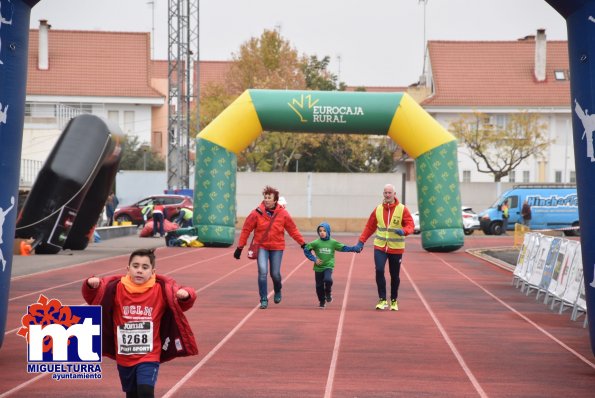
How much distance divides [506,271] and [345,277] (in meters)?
4.66

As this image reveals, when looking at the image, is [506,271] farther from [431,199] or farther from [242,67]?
[242,67]

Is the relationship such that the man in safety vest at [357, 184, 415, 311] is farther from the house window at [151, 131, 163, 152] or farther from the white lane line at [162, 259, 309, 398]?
the house window at [151, 131, 163, 152]

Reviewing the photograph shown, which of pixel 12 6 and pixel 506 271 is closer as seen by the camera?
pixel 12 6

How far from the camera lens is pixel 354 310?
16609 millimetres

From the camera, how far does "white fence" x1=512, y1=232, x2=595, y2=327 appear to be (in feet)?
52.1

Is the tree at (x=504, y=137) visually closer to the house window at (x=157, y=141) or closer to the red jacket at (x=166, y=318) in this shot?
the house window at (x=157, y=141)

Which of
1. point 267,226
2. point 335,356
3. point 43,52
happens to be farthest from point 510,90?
point 335,356

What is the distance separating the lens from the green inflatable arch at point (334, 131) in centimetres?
3159

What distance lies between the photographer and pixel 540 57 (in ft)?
236

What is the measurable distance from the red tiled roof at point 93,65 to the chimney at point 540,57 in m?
23.4

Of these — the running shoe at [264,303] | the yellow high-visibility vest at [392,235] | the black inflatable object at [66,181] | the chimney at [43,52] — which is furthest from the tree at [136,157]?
the yellow high-visibility vest at [392,235]

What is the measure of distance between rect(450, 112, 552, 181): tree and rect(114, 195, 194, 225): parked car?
20485 millimetres

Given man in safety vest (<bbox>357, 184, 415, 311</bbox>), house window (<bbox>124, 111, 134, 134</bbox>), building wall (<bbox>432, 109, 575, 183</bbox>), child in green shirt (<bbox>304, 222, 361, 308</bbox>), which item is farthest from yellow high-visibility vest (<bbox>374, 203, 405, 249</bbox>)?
house window (<bbox>124, 111, 134, 134</bbox>)

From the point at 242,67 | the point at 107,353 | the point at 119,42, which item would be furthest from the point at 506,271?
the point at 119,42
